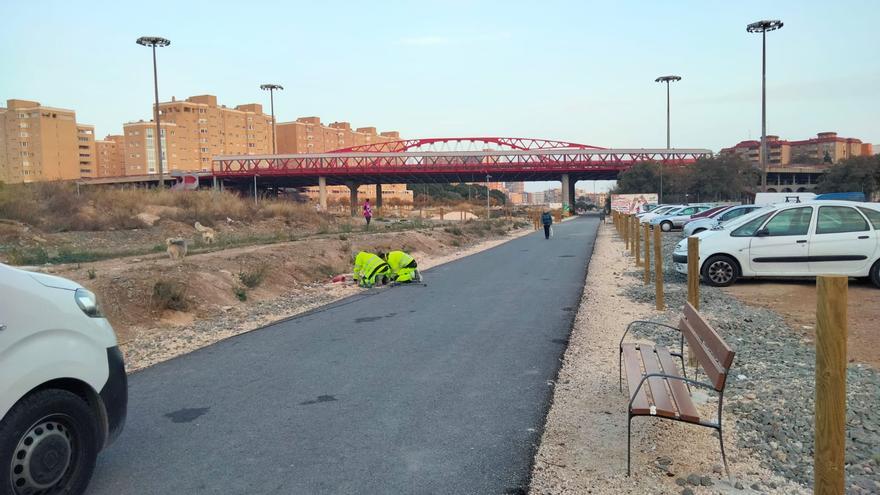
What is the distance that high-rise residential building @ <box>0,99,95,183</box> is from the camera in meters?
118

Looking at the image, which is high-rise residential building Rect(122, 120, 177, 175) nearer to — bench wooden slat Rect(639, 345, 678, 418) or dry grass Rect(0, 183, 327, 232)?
dry grass Rect(0, 183, 327, 232)

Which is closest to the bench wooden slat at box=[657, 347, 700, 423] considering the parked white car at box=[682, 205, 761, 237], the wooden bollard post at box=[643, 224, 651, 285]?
the wooden bollard post at box=[643, 224, 651, 285]

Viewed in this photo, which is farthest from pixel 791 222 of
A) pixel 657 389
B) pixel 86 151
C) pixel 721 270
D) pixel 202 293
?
pixel 86 151

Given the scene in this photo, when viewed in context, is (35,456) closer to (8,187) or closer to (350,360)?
(350,360)

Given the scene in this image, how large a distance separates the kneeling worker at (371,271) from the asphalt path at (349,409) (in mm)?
4221

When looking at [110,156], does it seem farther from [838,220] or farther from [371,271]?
[838,220]

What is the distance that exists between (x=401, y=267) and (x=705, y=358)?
1054 centimetres

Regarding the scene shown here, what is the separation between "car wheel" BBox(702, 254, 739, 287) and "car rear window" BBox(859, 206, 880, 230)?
237 cm

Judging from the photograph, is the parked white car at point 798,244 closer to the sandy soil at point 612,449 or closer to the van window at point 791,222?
the van window at point 791,222

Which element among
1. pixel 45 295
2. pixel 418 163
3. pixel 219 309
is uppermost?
pixel 418 163

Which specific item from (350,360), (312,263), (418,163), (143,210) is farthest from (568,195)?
(350,360)

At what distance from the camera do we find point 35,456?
337cm

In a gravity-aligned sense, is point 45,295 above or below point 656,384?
above

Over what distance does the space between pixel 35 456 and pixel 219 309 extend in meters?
8.40
